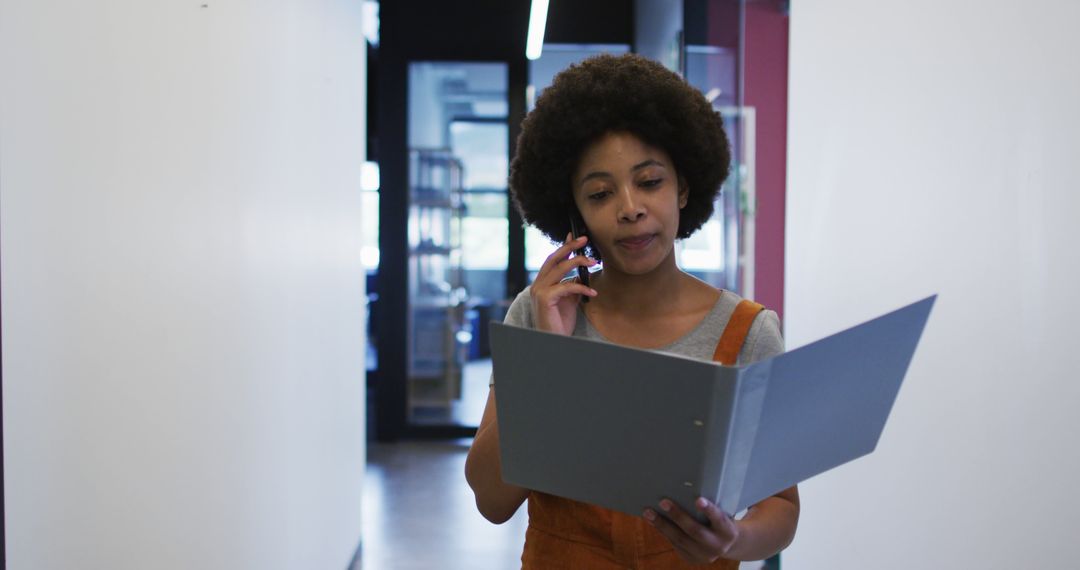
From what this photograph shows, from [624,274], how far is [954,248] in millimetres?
1102

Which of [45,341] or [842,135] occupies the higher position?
[842,135]

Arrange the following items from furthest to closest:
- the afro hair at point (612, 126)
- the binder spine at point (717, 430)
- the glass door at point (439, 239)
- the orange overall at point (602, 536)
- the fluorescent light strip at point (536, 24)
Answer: the glass door at point (439, 239) < the fluorescent light strip at point (536, 24) < the afro hair at point (612, 126) < the orange overall at point (602, 536) < the binder spine at point (717, 430)

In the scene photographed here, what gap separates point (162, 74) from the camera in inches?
76.5

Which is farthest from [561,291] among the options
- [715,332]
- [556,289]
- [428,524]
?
[428,524]

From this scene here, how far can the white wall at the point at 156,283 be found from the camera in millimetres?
1534

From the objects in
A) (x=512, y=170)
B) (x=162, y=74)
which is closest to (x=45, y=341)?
(x=162, y=74)

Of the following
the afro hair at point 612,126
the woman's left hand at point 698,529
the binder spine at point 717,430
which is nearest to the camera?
the binder spine at point 717,430

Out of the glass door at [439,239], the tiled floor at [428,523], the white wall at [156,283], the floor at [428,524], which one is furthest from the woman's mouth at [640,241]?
the glass door at [439,239]

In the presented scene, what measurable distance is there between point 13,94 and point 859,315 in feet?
6.59

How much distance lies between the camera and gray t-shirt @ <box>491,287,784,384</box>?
1.24m

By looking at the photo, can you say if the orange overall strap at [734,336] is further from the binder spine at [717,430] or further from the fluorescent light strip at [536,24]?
the fluorescent light strip at [536,24]

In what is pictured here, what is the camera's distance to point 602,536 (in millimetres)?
1223

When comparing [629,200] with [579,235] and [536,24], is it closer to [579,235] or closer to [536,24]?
[579,235]

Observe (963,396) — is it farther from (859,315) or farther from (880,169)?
(880,169)
